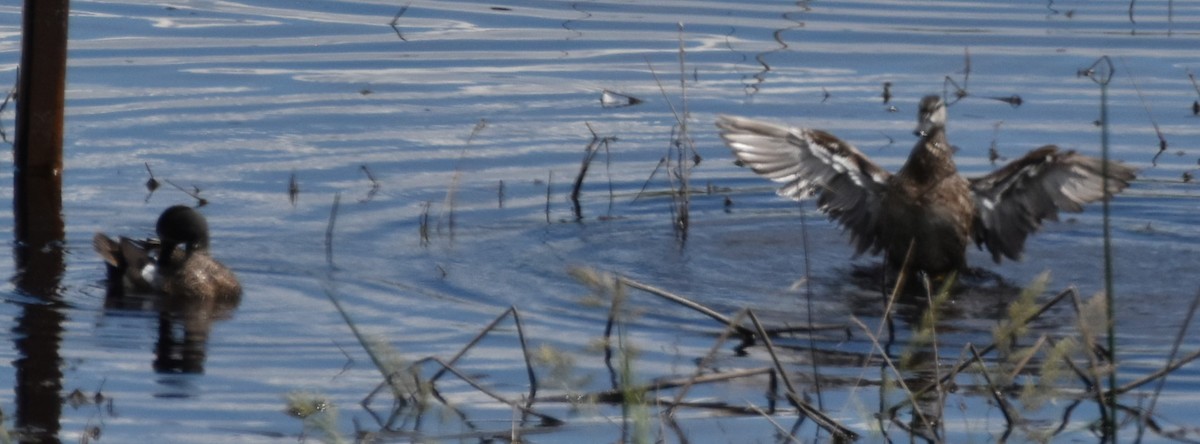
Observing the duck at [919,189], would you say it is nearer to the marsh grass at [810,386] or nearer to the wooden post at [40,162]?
the marsh grass at [810,386]

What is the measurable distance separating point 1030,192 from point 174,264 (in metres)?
4.17

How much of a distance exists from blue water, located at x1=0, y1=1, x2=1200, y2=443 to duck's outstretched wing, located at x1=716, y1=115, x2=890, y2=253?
0.32 metres

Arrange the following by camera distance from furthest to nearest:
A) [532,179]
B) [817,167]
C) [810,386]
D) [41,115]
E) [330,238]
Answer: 1. [532,179]
2. [41,115]
3. [817,167]
4. [330,238]
5. [810,386]

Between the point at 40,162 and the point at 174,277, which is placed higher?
the point at 40,162

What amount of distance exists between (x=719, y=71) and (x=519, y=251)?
502 cm

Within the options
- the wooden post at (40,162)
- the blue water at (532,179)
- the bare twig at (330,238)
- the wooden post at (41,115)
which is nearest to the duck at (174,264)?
the blue water at (532,179)

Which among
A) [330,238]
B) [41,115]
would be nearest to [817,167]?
[330,238]

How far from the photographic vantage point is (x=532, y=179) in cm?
1157

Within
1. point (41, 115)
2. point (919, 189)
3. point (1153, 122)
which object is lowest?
point (41, 115)

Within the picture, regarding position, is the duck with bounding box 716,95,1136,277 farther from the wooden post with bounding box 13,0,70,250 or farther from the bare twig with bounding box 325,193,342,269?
the wooden post with bounding box 13,0,70,250

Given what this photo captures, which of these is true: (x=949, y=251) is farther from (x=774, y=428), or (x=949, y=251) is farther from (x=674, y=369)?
(x=774, y=428)

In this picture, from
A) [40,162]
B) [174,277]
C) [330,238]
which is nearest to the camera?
[174,277]

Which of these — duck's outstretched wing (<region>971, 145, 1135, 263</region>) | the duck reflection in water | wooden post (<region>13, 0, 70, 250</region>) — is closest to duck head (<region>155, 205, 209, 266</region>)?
the duck reflection in water

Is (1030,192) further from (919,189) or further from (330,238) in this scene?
(330,238)
